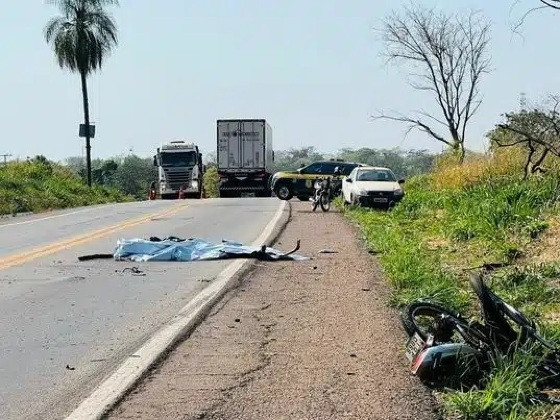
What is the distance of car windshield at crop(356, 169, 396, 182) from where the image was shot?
2770 cm

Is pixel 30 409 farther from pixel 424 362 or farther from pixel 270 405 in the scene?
pixel 424 362

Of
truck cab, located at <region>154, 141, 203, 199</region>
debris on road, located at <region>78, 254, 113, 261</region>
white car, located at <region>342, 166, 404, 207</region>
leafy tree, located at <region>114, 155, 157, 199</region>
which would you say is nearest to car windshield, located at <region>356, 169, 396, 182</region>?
white car, located at <region>342, 166, 404, 207</region>

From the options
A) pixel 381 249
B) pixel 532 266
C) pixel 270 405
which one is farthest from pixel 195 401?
pixel 381 249

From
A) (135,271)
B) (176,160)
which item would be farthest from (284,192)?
(135,271)

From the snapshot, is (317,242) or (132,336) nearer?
(132,336)

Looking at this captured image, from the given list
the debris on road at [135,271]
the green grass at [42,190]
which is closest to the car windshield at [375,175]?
the green grass at [42,190]

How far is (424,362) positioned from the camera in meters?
5.95

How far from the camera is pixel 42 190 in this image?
37.5 m

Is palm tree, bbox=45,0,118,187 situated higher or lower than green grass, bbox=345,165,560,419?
higher

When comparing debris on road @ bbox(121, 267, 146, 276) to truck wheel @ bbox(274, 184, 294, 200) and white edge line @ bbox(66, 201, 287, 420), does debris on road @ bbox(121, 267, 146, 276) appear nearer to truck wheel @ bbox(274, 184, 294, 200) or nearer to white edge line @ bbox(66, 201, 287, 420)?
white edge line @ bbox(66, 201, 287, 420)

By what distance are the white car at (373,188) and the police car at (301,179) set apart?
308 inches

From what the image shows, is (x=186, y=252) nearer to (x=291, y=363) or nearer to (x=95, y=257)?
(x=95, y=257)

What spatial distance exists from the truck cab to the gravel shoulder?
120 feet

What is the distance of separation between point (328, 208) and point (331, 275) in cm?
1616
